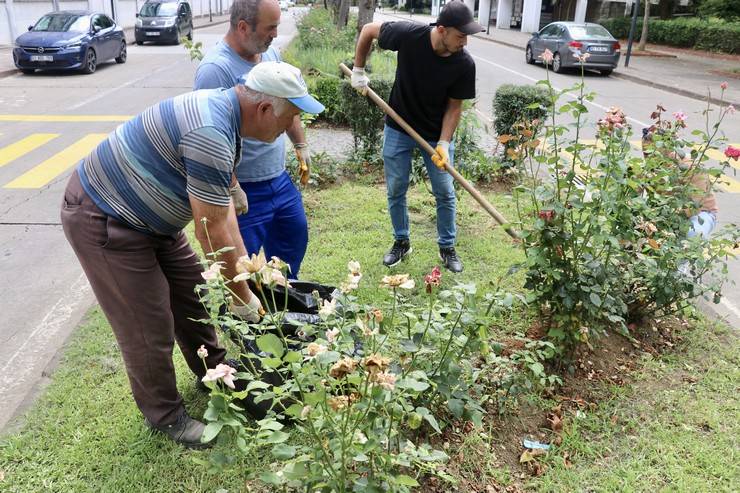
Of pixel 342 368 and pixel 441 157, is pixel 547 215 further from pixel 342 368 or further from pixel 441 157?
pixel 342 368

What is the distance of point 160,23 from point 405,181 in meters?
20.7

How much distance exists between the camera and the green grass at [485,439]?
2543mm

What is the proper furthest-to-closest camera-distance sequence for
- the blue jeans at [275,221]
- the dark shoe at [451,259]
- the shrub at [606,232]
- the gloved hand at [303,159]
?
the dark shoe at [451,259], the gloved hand at [303,159], the blue jeans at [275,221], the shrub at [606,232]


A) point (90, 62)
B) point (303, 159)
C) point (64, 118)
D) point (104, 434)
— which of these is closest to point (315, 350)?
point (104, 434)

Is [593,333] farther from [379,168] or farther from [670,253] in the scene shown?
[379,168]

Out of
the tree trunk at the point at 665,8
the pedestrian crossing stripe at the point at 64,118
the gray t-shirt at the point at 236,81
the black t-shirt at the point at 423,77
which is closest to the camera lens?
the gray t-shirt at the point at 236,81

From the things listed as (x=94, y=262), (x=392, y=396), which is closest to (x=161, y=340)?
(x=94, y=262)

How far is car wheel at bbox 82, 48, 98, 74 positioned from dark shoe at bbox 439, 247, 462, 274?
13.4 metres

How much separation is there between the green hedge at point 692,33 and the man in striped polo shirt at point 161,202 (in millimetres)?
26605

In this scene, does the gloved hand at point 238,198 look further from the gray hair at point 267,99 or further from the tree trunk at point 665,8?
the tree trunk at point 665,8

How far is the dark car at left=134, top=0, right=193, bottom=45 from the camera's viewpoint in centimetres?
2194

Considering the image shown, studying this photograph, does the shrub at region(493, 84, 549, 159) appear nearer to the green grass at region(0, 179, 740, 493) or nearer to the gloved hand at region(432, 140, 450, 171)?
the gloved hand at region(432, 140, 450, 171)

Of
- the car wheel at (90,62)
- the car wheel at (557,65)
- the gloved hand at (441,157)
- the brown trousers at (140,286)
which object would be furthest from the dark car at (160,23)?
the brown trousers at (140,286)

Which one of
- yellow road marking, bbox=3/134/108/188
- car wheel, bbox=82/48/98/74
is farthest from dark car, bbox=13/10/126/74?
yellow road marking, bbox=3/134/108/188
